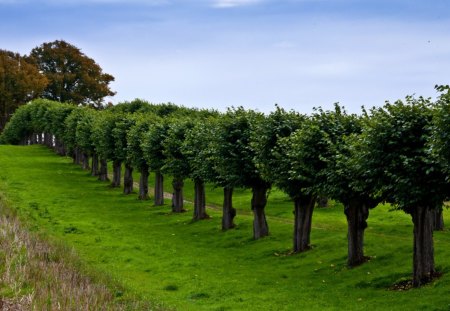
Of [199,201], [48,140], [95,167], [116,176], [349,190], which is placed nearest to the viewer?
[349,190]

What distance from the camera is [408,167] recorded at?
3719 cm

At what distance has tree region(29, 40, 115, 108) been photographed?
178 metres

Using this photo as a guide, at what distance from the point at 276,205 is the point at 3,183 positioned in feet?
131

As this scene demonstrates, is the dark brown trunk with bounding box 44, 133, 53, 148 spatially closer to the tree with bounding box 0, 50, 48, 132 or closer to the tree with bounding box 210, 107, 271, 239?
the tree with bounding box 0, 50, 48, 132

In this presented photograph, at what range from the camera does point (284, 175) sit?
5238 cm

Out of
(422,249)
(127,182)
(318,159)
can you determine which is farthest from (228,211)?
(127,182)

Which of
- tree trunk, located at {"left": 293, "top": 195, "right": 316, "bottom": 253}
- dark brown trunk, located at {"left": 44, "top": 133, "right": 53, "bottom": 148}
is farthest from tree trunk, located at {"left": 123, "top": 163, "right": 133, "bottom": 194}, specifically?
dark brown trunk, located at {"left": 44, "top": 133, "right": 53, "bottom": 148}

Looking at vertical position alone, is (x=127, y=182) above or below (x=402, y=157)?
below

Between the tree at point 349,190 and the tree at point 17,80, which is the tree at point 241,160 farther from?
the tree at point 17,80

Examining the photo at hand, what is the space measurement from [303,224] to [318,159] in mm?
6624

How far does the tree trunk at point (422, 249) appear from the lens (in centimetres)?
3822

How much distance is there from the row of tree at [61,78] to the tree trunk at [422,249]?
5605 inches

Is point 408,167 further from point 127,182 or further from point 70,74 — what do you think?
point 70,74

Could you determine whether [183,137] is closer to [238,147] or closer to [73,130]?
[238,147]
